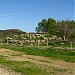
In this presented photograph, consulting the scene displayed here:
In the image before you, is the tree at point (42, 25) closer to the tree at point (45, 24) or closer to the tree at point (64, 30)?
the tree at point (45, 24)

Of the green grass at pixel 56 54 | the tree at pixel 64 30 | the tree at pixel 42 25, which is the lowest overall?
the green grass at pixel 56 54

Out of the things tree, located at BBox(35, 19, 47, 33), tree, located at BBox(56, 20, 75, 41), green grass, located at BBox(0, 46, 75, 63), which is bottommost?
green grass, located at BBox(0, 46, 75, 63)

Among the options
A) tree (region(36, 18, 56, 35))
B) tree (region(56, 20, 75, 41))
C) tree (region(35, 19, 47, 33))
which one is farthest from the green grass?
tree (region(35, 19, 47, 33))

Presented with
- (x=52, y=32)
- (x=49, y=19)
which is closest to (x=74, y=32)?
(x=52, y=32)

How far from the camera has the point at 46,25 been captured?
273 ft

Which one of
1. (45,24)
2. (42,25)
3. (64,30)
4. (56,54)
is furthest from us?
(42,25)

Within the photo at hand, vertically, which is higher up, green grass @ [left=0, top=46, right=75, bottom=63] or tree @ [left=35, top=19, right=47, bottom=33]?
tree @ [left=35, top=19, right=47, bottom=33]

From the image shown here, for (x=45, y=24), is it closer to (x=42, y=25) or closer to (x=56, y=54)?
(x=42, y=25)

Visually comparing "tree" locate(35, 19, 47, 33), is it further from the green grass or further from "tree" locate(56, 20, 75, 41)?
the green grass

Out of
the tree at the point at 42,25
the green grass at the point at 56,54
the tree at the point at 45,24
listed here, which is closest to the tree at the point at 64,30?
the tree at the point at 45,24

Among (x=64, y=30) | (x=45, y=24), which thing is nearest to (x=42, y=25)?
(x=45, y=24)

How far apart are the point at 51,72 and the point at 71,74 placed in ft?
4.29

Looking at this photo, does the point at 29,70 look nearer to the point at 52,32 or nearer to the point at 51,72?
the point at 51,72

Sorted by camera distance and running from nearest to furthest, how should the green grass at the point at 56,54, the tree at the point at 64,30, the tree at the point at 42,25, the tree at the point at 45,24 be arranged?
the green grass at the point at 56,54 < the tree at the point at 64,30 < the tree at the point at 45,24 < the tree at the point at 42,25
